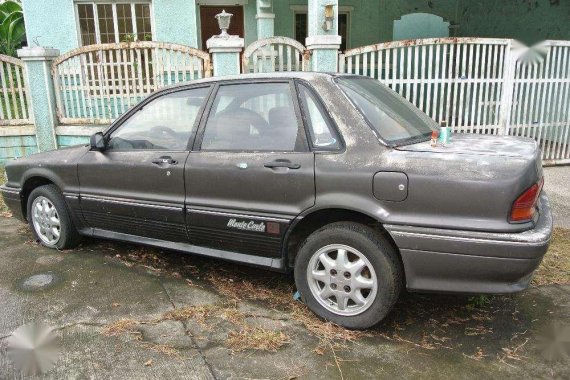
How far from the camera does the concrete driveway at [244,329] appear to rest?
2.72 meters

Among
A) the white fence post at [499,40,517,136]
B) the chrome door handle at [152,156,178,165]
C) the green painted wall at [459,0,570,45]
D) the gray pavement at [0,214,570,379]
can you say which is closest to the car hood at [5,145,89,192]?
the gray pavement at [0,214,570,379]

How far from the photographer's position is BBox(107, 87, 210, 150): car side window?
3.69m

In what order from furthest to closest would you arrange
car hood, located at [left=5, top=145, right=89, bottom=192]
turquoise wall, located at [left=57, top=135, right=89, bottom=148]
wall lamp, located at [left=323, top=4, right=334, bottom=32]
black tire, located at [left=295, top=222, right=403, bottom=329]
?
turquoise wall, located at [left=57, top=135, right=89, bottom=148]
wall lamp, located at [left=323, top=4, right=334, bottom=32]
car hood, located at [left=5, top=145, right=89, bottom=192]
black tire, located at [left=295, top=222, right=403, bottom=329]

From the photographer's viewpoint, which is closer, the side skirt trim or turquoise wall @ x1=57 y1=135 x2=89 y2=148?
the side skirt trim

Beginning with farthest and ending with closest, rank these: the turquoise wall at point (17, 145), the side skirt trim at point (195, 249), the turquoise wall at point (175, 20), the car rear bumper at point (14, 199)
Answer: the turquoise wall at point (175, 20), the turquoise wall at point (17, 145), the car rear bumper at point (14, 199), the side skirt trim at point (195, 249)

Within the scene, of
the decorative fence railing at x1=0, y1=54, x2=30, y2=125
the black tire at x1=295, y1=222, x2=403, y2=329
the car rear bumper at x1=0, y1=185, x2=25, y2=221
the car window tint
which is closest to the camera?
the black tire at x1=295, y1=222, x2=403, y2=329

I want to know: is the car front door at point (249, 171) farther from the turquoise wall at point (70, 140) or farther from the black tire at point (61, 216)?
the turquoise wall at point (70, 140)

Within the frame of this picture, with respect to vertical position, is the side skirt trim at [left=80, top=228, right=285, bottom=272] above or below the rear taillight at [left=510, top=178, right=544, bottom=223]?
below

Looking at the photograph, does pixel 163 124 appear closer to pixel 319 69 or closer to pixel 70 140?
pixel 319 69

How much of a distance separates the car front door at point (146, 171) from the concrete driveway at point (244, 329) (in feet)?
1.47

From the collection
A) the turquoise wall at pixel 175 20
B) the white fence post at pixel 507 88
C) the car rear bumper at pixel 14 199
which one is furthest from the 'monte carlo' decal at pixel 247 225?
the turquoise wall at pixel 175 20

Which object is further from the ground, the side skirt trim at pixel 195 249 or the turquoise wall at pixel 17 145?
the turquoise wall at pixel 17 145

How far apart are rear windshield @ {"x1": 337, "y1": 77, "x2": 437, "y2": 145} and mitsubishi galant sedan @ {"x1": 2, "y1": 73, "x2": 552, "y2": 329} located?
13mm

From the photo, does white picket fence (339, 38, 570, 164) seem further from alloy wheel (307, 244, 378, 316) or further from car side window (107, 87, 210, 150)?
alloy wheel (307, 244, 378, 316)
